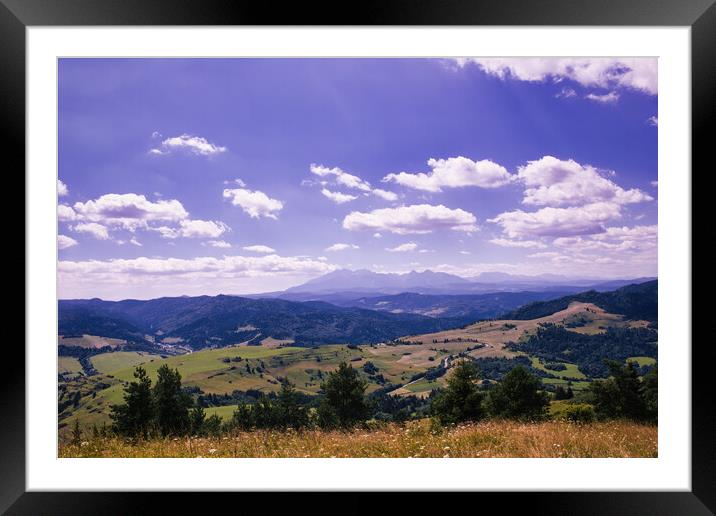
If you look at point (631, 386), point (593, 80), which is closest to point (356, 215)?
point (593, 80)

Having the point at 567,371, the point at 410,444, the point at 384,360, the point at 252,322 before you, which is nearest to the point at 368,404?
the point at 410,444

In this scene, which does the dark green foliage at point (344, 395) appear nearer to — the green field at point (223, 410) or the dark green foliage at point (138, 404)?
the dark green foliage at point (138, 404)

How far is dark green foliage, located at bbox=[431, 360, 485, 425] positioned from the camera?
23.7 ft

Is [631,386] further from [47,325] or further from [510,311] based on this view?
[510,311]

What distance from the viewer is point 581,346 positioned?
33.5 meters

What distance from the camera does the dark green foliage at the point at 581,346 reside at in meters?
30.8

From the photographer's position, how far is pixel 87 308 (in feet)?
79.9

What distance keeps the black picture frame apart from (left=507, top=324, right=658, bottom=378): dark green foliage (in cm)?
3222

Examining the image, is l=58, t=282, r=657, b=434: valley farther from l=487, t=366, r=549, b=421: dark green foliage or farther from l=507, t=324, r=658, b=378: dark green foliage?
l=487, t=366, r=549, b=421: dark green foliage

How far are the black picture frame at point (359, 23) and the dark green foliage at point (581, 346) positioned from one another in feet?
106

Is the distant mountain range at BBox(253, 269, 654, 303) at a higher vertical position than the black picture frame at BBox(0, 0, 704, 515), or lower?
lower

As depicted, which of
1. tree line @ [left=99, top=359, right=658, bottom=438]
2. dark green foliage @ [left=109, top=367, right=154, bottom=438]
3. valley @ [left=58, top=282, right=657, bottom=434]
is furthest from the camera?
valley @ [left=58, top=282, right=657, bottom=434]

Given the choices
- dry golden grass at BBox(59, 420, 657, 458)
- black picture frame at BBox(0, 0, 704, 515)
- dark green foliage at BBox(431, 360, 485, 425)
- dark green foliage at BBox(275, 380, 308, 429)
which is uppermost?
black picture frame at BBox(0, 0, 704, 515)

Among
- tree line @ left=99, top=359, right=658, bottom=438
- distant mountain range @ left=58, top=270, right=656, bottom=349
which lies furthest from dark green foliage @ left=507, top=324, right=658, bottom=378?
tree line @ left=99, top=359, right=658, bottom=438
